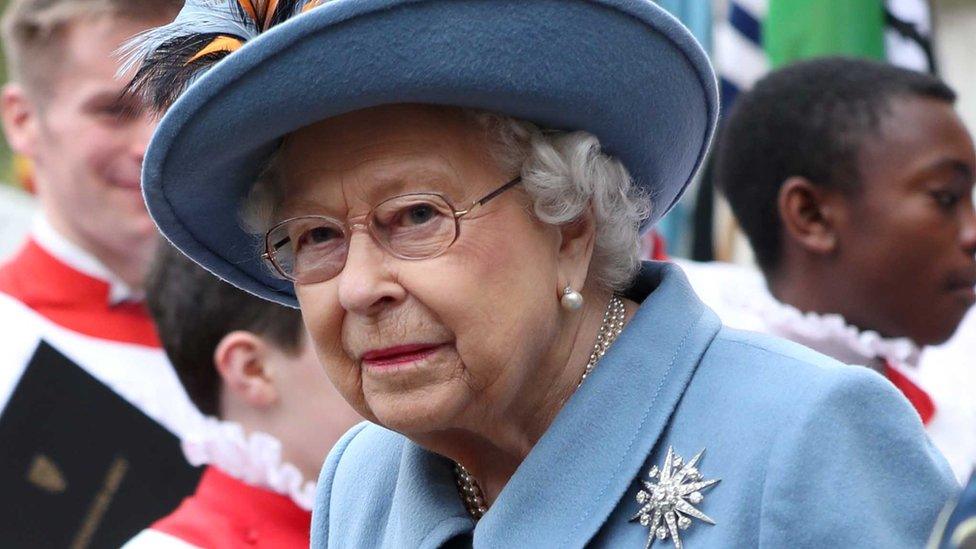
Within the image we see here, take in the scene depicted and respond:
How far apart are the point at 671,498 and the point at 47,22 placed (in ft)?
10.9

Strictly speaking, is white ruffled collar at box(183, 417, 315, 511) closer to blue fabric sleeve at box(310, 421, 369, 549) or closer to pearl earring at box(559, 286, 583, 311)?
blue fabric sleeve at box(310, 421, 369, 549)

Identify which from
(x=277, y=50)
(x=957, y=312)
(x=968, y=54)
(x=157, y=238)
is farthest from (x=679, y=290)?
(x=968, y=54)

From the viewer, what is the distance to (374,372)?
97.9 inches

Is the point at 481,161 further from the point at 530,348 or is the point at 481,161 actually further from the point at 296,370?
the point at 296,370

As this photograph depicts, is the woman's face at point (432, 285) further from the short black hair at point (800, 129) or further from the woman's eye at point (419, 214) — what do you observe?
the short black hair at point (800, 129)

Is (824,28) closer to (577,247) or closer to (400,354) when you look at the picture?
(577,247)

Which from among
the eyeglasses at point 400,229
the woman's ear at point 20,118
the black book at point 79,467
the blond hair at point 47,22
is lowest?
the black book at point 79,467

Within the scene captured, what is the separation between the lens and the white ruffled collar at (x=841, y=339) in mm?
4328

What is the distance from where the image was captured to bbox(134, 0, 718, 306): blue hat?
90.7 inches

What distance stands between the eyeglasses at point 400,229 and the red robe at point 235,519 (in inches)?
57.9

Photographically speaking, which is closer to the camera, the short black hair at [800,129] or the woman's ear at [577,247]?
the woman's ear at [577,247]

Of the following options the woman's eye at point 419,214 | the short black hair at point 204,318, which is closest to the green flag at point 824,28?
the short black hair at point 204,318

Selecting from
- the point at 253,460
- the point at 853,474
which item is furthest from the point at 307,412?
the point at 853,474

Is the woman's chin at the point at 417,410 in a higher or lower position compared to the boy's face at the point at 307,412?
higher
